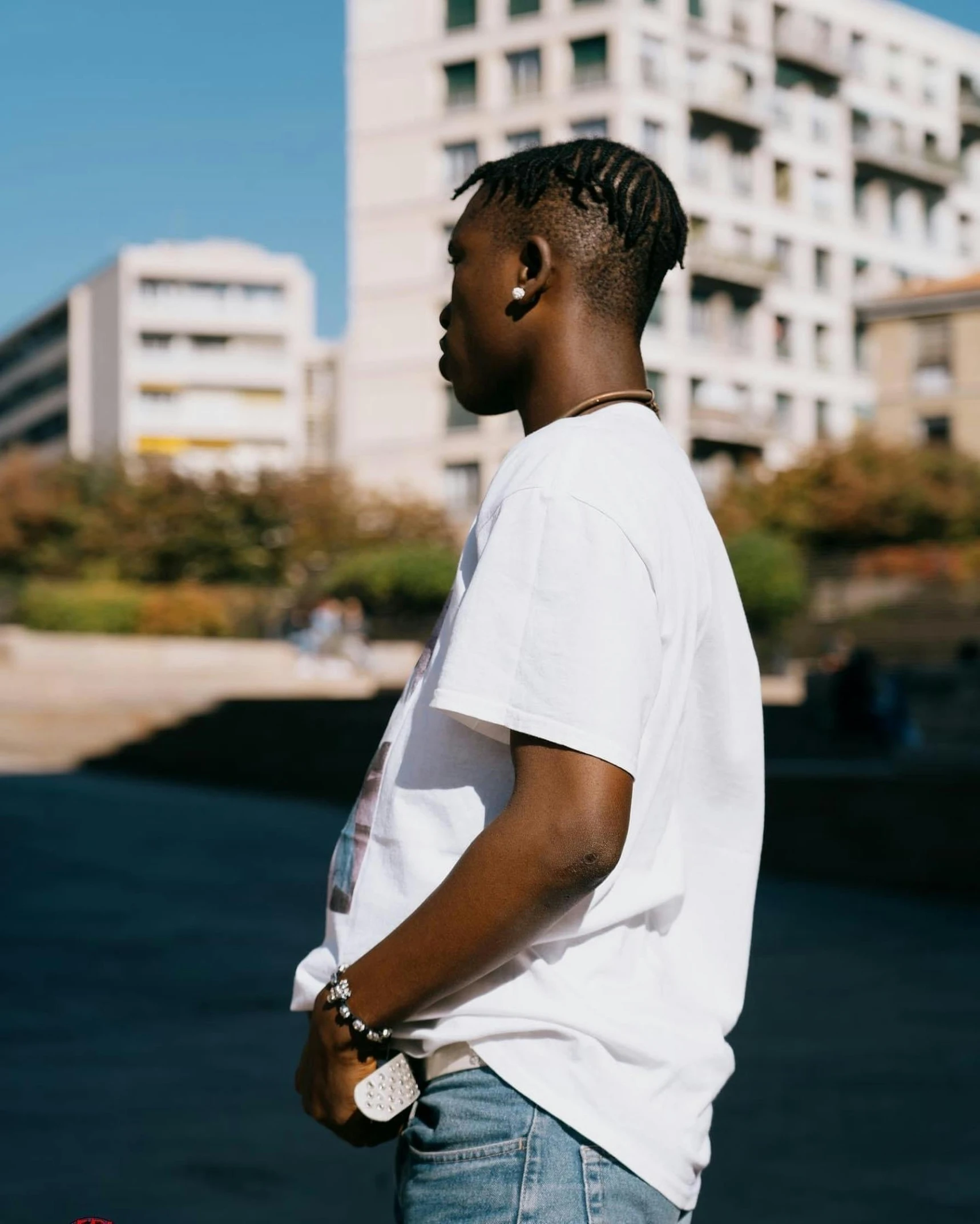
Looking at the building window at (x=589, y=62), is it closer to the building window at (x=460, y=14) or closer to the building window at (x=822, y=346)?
the building window at (x=460, y=14)

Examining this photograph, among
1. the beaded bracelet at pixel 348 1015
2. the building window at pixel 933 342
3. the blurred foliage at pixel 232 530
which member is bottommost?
the beaded bracelet at pixel 348 1015

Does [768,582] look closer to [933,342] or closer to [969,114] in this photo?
[933,342]

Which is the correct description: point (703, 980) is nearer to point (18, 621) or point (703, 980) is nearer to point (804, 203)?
point (18, 621)

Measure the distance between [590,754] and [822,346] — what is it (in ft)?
210

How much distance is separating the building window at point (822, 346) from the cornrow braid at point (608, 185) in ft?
205

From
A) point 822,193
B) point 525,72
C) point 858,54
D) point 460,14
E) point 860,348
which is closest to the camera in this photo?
point 525,72

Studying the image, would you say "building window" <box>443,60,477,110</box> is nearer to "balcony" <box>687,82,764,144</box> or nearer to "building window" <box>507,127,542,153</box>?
"building window" <box>507,127,542,153</box>

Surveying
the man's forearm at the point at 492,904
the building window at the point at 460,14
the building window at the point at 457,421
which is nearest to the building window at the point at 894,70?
the building window at the point at 460,14

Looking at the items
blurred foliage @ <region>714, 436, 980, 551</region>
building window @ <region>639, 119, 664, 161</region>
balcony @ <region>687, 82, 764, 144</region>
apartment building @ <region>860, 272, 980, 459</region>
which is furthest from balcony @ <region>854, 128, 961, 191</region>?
blurred foliage @ <region>714, 436, 980, 551</region>

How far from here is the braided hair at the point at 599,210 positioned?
1.69 meters

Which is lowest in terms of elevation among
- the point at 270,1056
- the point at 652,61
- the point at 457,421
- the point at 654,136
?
the point at 270,1056

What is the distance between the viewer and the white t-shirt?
1518mm

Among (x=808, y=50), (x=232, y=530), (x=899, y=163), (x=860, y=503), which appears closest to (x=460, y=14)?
(x=808, y=50)

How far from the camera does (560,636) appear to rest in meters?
1.51
